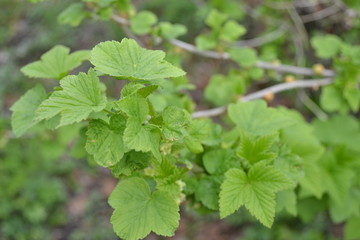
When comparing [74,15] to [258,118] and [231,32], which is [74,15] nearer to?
[231,32]

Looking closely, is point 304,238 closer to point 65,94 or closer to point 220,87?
point 220,87

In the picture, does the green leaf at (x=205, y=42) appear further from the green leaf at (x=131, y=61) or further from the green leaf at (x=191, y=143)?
the green leaf at (x=131, y=61)

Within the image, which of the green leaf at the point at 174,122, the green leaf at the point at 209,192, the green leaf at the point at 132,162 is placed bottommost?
the green leaf at the point at 209,192

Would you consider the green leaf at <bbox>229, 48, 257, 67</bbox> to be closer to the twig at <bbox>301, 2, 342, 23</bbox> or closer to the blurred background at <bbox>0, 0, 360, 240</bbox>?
the blurred background at <bbox>0, 0, 360, 240</bbox>

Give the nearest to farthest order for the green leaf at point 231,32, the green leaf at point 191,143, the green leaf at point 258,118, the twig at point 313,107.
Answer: the green leaf at point 191,143 < the green leaf at point 258,118 < the green leaf at point 231,32 < the twig at point 313,107

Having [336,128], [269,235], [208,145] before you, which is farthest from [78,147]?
[269,235]

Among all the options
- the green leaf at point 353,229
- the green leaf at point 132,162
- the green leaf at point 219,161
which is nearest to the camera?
the green leaf at point 132,162

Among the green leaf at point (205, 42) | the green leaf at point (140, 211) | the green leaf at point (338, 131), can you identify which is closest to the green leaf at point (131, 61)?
the green leaf at point (140, 211)
